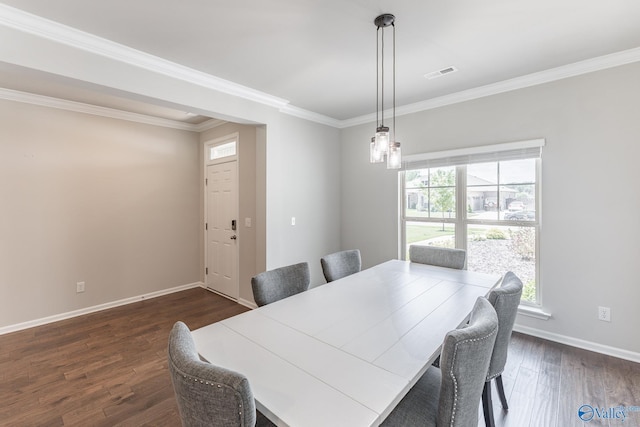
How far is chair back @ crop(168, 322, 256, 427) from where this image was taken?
2.63 ft

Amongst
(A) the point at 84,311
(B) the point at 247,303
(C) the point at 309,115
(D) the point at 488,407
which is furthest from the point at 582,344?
(A) the point at 84,311

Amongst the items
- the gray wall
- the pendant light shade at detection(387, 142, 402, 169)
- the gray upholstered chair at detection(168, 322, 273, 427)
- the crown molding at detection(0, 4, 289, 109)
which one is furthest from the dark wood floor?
the crown molding at detection(0, 4, 289, 109)

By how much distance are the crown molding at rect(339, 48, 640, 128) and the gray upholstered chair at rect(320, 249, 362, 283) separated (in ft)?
7.06

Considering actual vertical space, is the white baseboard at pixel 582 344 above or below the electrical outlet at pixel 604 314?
below

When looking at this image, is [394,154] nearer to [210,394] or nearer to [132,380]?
[210,394]

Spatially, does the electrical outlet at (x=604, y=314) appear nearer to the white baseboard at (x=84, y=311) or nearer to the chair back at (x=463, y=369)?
the chair back at (x=463, y=369)

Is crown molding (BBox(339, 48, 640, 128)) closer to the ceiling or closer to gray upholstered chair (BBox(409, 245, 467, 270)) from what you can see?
the ceiling

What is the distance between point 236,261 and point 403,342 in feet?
10.4

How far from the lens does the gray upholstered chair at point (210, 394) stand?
2.63ft

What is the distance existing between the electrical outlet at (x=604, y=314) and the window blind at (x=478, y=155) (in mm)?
1507

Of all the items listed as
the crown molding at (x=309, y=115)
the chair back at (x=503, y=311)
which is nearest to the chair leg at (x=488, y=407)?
the chair back at (x=503, y=311)

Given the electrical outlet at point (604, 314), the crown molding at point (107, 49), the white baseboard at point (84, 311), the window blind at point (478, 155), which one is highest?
the crown molding at point (107, 49)

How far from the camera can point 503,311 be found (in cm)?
151

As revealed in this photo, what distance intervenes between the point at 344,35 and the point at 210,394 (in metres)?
2.33
